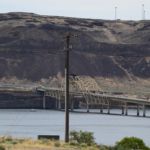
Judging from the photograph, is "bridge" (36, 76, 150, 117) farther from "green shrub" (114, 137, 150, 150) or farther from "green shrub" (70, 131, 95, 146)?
"green shrub" (114, 137, 150, 150)

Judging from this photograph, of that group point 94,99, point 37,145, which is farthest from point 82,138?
point 94,99

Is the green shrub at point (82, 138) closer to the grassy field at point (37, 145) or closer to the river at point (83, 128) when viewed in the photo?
the grassy field at point (37, 145)

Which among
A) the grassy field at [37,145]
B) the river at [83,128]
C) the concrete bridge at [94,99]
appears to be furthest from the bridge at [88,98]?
the grassy field at [37,145]

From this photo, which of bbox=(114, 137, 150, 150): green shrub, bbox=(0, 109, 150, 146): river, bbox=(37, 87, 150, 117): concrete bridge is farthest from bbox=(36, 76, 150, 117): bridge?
bbox=(114, 137, 150, 150): green shrub

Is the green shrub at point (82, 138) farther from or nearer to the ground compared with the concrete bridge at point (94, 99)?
nearer to the ground

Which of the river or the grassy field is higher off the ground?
the grassy field

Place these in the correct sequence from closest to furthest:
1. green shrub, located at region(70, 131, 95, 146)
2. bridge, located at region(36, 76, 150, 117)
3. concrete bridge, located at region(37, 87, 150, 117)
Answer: green shrub, located at region(70, 131, 95, 146) → concrete bridge, located at region(37, 87, 150, 117) → bridge, located at region(36, 76, 150, 117)

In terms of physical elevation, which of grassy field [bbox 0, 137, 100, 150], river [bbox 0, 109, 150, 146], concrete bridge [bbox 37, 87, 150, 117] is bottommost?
river [bbox 0, 109, 150, 146]

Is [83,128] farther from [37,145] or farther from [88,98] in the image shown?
[88,98]

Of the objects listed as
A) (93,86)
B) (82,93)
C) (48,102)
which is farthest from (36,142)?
(93,86)

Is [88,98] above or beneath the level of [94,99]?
above

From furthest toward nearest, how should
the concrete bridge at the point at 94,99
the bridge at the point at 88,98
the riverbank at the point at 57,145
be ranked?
the bridge at the point at 88,98
the concrete bridge at the point at 94,99
the riverbank at the point at 57,145

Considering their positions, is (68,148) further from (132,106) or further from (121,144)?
(132,106)

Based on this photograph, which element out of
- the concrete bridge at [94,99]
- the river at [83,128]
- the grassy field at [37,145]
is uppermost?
the concrete bridge at [94,99]
